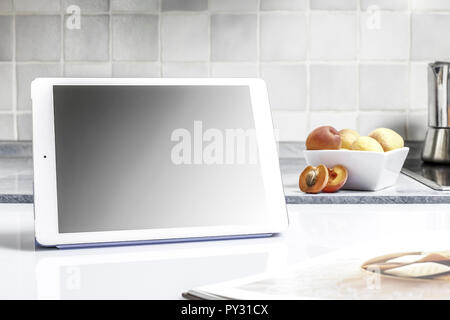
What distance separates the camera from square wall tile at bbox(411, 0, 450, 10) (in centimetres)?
184

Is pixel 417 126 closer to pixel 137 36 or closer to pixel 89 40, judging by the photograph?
pixel 137 36

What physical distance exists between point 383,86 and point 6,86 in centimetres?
106

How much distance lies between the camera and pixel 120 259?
67 centimetres

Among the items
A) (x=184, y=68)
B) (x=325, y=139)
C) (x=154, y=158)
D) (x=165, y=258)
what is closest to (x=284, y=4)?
(x=184, y=68)

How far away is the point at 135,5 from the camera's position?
1845 mm

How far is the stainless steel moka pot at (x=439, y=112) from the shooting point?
5.43 ft

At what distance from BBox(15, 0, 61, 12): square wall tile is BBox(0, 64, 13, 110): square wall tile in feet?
0.54

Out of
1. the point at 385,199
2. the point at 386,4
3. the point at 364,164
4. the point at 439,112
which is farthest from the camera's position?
the point at 386,4

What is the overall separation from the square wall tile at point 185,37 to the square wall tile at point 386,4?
1.44ft

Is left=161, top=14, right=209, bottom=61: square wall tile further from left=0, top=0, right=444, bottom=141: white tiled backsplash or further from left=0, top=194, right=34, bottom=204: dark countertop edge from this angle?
left=0, top=194, right=34, bottom=204: dark countertop edge

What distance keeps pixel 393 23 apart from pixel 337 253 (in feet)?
4.25

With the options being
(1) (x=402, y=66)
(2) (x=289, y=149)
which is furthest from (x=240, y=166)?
(1) (x=402, y=66)
